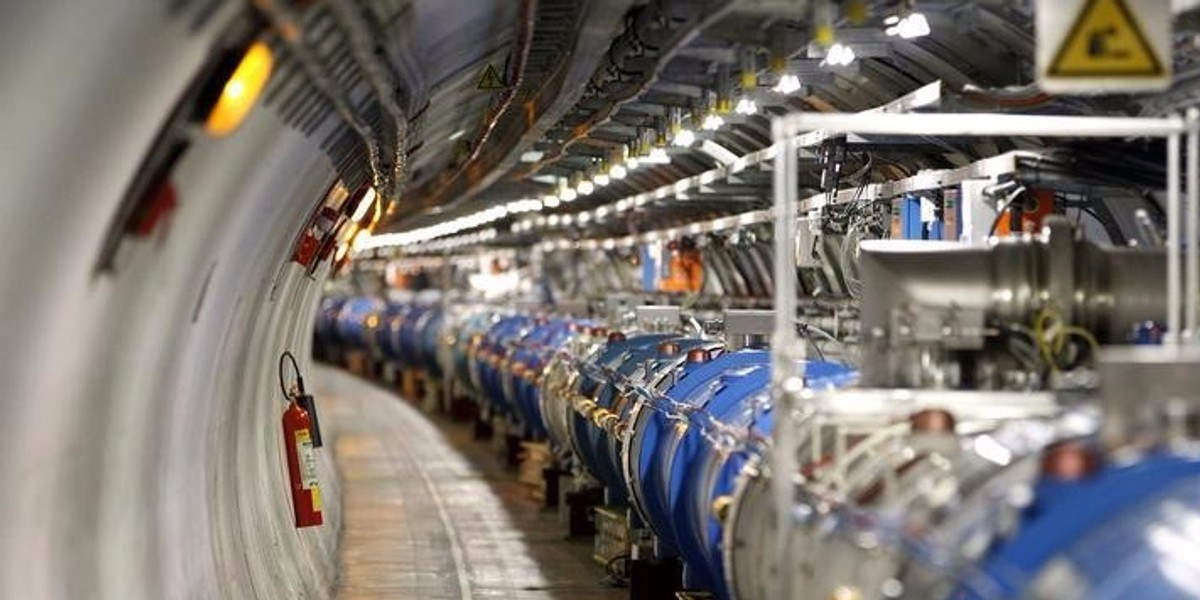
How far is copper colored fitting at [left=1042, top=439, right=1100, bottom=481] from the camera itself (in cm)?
442

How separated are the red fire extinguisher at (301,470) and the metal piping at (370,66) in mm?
1762

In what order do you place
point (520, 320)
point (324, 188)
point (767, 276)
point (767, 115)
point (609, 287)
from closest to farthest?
point (324, 188) < point (767, 115) < point (767, 276) < point (520, 320) < point (609, 287)

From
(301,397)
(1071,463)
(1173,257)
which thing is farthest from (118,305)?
(301,397)

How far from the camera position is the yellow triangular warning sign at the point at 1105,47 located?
5.70m

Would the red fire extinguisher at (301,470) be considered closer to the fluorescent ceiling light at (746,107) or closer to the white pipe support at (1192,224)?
the fluorescent ceiling light at (746,107)

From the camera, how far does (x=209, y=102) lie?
554 cm

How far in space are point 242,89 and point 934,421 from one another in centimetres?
204

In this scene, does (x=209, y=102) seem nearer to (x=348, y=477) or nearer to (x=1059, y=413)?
(x=1059, y=413)

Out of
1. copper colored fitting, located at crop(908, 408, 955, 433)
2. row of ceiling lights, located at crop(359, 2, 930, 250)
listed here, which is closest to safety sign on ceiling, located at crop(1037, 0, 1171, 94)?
copper colored fitting, located at crop(908, 408, 955, 433)

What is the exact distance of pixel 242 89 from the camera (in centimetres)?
548

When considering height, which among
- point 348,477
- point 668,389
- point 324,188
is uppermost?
point 324,188

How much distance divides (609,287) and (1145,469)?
818 inches

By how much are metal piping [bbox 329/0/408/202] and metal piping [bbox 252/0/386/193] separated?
11 cm

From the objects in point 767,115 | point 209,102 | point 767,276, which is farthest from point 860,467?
point 767,276
